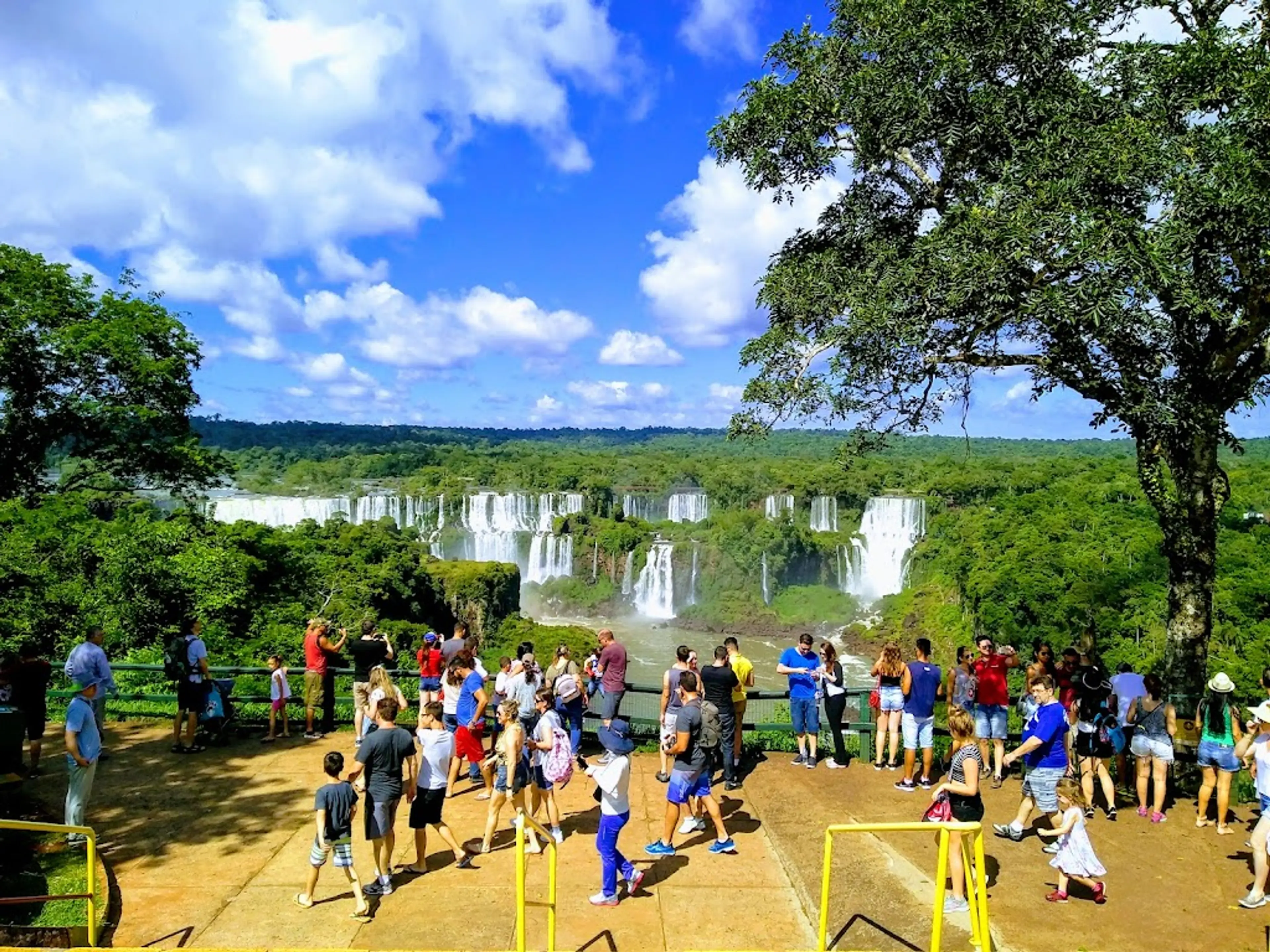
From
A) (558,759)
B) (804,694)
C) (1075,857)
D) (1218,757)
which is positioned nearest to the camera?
(1075,857)

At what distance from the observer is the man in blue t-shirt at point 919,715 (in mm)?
8156

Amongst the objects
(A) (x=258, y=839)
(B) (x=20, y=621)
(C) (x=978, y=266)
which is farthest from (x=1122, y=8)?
(B) (x=20, y=621)

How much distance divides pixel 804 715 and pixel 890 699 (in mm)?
887

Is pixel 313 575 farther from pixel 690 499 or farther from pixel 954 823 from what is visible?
pixel 690 499

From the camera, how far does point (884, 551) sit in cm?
6681

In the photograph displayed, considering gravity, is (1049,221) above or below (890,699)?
above

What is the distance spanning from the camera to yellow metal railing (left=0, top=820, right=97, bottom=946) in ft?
15.7

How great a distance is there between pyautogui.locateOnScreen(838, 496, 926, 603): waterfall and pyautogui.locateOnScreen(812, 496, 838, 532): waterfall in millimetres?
7657

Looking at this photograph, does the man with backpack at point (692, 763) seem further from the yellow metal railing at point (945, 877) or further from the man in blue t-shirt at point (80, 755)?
the man in blue t-shirt at point (80, 755)

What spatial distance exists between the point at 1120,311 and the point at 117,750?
10.9m

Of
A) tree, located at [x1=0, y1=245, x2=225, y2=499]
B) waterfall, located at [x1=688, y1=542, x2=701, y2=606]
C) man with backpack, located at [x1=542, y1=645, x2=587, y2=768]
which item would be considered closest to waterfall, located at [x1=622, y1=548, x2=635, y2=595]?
waterfall, located at [x1=688, y1=542, x2=701, y2=606]

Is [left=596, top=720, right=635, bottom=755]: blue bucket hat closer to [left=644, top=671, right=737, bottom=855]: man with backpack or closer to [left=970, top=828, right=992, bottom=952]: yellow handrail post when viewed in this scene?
[left=644, top=671, right=737, bottom=855]: man with backpack

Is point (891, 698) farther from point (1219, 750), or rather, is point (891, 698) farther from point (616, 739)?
point (616, 739)

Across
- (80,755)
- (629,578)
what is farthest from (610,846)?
(629,578)
